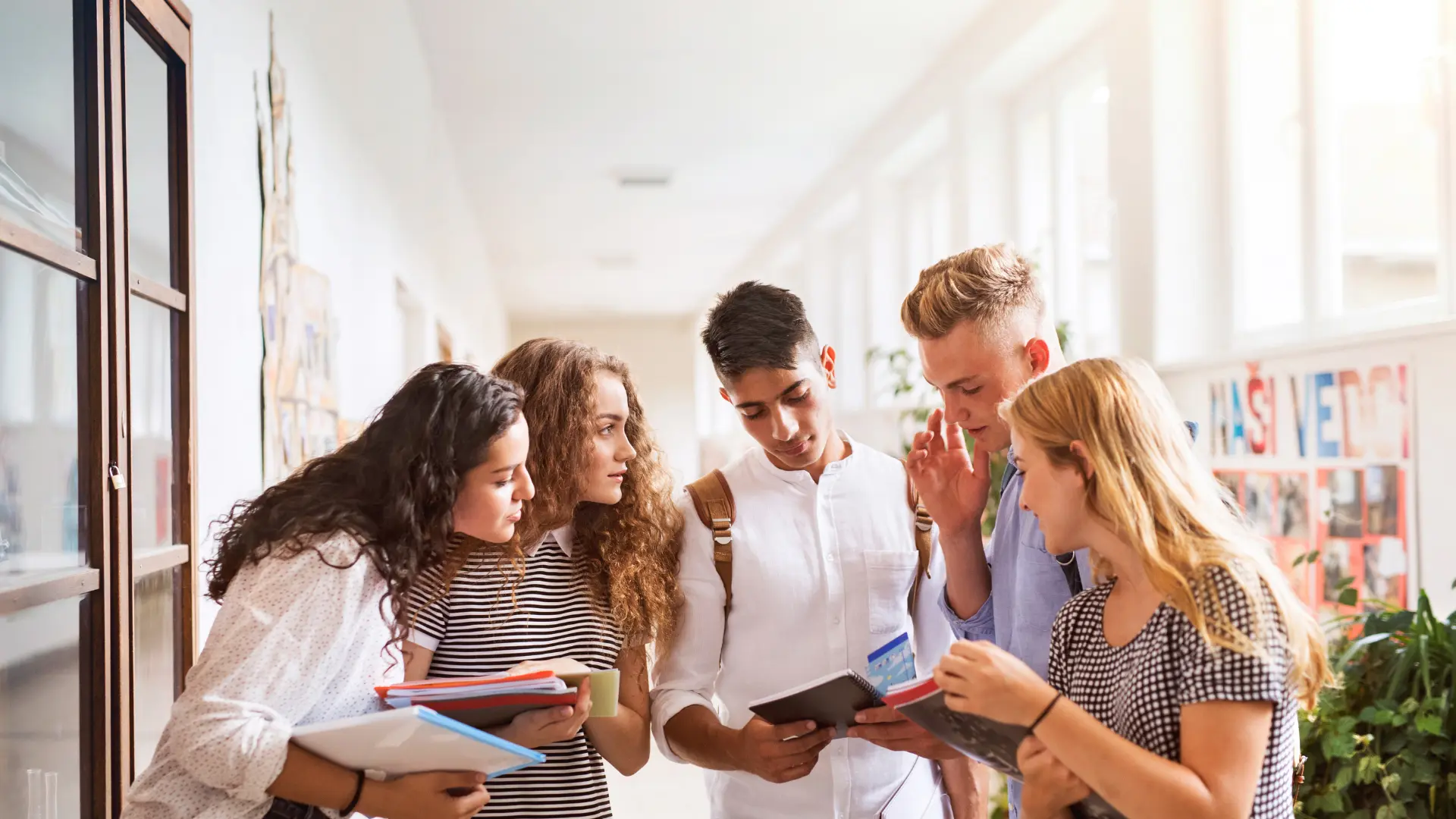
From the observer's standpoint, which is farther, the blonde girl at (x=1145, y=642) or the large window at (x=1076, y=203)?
the large window at (x=1076, y=203)

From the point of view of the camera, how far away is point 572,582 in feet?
5.99

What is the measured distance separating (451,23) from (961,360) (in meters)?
4.42

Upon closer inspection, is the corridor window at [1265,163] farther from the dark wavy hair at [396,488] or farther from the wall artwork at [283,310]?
the dark wavy hair at [396,488]

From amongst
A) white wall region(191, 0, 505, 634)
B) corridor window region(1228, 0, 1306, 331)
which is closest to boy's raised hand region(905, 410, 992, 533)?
white wall region(191, 0, 505, 634)

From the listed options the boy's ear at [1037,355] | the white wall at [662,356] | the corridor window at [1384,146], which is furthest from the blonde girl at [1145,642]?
the white wall at [662,356]

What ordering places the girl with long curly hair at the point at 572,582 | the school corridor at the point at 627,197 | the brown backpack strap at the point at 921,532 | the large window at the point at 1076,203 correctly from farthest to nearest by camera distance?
the large window at the point at 1076,203
the brown backpack strap at the point at 921,532
the girl with long curly hair at the point at 572,582
the school corridor at the point at 627,197

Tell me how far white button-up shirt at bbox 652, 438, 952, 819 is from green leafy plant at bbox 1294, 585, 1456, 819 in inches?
42.3

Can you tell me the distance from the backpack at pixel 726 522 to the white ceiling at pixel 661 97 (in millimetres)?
3900

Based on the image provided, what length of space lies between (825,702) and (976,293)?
69 cm

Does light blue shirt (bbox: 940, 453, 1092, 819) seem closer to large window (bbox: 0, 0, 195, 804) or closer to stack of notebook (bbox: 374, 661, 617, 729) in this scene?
stack of notebook (bbox: 374, 661, 617, 729)

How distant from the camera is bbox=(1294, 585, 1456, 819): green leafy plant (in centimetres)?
236

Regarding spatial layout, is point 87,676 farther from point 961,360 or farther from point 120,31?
point 961,360

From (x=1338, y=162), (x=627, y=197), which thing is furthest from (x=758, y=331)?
(x=627, y=197)

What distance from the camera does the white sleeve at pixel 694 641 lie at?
1.94 m
